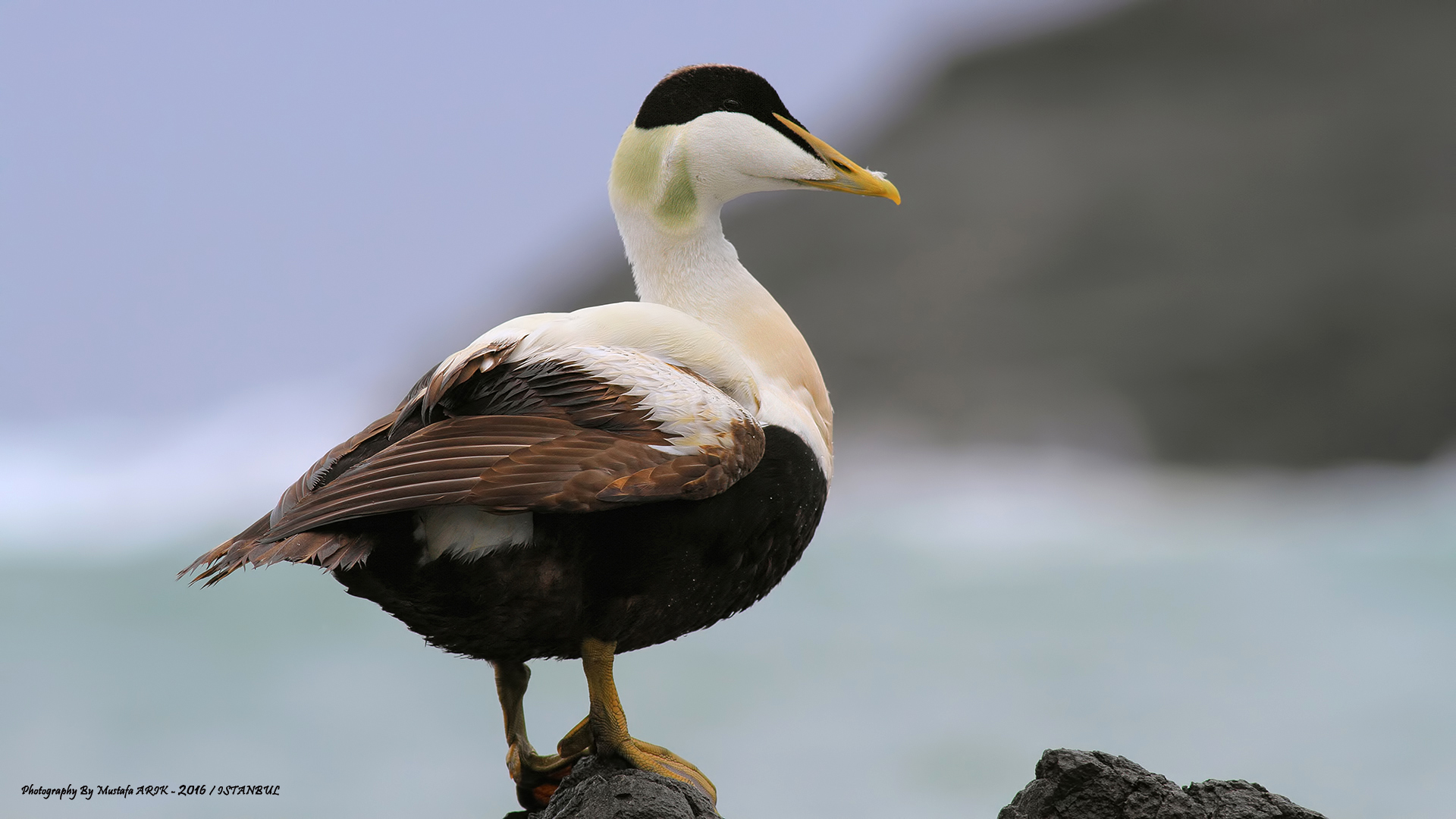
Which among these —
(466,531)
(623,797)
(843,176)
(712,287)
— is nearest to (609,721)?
(623,797)

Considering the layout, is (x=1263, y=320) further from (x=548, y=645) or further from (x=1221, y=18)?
(x=548, y=645)

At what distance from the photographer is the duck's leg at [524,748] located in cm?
238

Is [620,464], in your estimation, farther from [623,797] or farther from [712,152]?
[712,152]

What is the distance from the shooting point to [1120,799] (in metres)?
2.15

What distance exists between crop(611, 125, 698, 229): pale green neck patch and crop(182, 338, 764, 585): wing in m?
0.42

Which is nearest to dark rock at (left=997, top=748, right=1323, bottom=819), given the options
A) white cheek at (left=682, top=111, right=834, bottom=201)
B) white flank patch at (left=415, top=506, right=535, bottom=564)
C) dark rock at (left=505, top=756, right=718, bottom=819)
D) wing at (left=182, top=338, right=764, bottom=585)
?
dark rock at (left=505, top=756, right=718, bottom=819)

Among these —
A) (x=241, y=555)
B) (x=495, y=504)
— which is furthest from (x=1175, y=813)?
(x=241, y=555)

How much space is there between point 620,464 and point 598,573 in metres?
Answer: 0.26

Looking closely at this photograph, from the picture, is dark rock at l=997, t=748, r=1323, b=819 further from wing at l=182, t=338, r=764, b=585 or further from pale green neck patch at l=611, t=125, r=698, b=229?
pale green neck patch at l=611, t=125, r=698, b=229

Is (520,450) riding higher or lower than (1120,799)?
higher

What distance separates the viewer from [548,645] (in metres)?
2.03

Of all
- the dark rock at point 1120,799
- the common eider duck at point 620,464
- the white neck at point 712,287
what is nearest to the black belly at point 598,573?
the common eider duck at point 620,464

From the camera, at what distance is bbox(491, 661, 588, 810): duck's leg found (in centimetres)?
238

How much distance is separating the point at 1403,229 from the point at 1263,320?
49.0 inches
